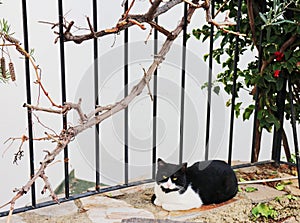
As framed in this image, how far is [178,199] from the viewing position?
5.16 feet

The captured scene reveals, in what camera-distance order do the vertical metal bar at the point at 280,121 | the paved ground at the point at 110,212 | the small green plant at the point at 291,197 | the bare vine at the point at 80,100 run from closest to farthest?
the bare vine at the point at 80,100
the paved ground at the point at 110,212
the small green plant at the point at 291,197
the vertical metal bar at the point at 280,121

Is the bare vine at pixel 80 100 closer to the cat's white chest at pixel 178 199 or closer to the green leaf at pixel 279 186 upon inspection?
the cat's white chest at pixel 178 199

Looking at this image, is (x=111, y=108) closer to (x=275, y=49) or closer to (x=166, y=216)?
(x=166, y=216)

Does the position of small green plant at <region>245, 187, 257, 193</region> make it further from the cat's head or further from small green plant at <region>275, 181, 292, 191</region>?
the cat's head

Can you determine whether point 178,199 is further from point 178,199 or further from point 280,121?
point 280,121

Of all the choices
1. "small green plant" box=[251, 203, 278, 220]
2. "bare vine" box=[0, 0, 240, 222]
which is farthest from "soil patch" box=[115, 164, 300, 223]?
"bare vine" box=[0, 0, 240, 222]

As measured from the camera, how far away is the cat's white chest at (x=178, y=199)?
5.16ft

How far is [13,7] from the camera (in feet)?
6.97

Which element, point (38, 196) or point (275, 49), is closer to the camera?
point (275, 49)

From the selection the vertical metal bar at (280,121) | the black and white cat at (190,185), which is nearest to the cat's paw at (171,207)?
the black and white cat at (190,185)

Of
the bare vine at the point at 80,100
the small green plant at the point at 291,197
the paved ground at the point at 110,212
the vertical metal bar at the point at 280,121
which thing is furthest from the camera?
the vertical metal bar at the point at 280,121

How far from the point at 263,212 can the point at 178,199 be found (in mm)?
317

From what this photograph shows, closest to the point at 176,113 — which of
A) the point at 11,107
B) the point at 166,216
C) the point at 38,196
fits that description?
the point at 166,216

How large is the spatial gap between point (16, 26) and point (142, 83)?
96 cm
